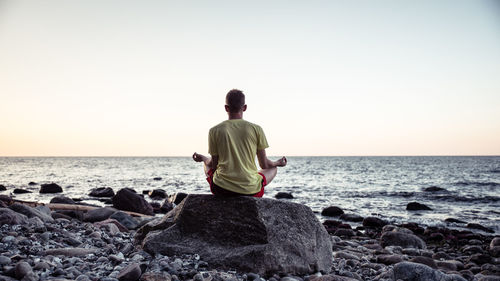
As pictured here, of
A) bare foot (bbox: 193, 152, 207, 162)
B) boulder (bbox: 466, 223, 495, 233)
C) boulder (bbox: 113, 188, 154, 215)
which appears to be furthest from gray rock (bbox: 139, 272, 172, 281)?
boulder (bbox: 466, 223, 495, 233)

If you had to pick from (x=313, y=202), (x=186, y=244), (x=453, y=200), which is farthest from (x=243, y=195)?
(x=453, y=200)

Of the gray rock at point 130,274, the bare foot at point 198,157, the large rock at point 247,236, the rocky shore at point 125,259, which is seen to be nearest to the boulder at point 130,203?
the rocky shore at point 125,259

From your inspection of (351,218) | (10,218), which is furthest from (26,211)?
(351,218)

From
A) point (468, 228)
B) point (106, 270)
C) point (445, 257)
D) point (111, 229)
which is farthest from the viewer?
point (468, 228)

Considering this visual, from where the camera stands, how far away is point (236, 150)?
15.9ft

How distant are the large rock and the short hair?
1251 mm

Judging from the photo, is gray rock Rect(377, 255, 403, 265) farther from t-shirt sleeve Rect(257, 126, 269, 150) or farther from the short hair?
the short hair

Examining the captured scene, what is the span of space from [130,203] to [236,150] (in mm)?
9402

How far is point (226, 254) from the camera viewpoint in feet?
14.9

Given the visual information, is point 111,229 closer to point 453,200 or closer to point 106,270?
point 106,270

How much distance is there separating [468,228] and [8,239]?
1366cm

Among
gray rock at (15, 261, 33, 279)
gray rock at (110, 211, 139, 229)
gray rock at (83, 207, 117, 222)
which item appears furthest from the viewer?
gray rock at (83, 207, 117, 222)

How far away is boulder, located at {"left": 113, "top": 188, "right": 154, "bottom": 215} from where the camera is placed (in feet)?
42.4

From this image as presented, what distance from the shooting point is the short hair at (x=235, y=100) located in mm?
4934
